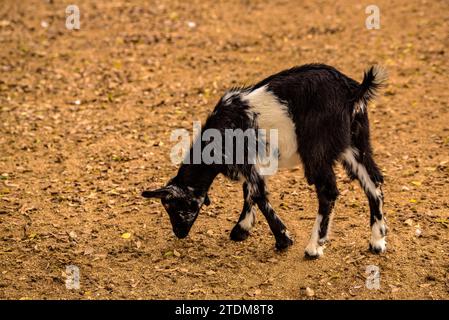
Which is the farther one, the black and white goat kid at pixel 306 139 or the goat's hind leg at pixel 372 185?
the goat's hind leg at pixel 372 185

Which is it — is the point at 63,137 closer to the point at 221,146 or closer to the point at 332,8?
the point at 221,146

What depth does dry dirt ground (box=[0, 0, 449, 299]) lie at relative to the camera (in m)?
5.50

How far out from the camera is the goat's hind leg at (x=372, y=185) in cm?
557

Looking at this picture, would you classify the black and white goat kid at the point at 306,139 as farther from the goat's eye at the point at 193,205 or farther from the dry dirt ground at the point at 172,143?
the dry dirt ground at the point at 172,143

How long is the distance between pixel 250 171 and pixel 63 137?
395 cm

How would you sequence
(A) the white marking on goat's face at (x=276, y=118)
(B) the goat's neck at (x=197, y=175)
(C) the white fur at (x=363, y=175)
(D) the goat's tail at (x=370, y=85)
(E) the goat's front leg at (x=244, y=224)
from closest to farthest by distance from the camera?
(D) the goat's tail at (x=370, y=85) → (A) the white marking on goat's face at (x=276, y=118) → (C) the white fur at (x=363, y=175) → (B) the goat's neck at (x=197, y=175) → (E) the goat's front leg at (x=244, y=224)

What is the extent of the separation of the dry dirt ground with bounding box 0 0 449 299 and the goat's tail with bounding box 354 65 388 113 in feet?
4.62

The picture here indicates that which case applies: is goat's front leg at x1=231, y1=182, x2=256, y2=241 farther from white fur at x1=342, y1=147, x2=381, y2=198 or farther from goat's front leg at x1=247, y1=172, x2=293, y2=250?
white fur at x1=342, y1=147, x2=381, y2=198

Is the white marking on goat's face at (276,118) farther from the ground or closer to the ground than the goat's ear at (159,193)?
farther from the ground

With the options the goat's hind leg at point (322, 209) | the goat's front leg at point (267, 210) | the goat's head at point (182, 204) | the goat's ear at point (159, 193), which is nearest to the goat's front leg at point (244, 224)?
the goat's front leg at point (267, 210)

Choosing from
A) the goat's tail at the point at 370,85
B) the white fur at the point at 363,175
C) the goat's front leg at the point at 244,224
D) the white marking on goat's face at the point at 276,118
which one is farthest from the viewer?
the goat's front leg at the point at 244,224

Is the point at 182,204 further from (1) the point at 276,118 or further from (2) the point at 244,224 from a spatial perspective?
(1) the point at 276,118

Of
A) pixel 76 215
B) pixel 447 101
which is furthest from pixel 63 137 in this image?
pixel 447 101

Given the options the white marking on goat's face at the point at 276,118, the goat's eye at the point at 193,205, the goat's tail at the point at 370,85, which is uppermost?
the goat's tail at the point at 370,85
